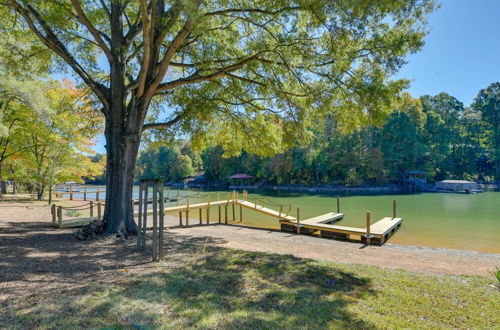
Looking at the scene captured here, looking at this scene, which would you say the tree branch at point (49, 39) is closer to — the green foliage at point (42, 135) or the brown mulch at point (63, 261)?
the brown mulch at point (63, 261)

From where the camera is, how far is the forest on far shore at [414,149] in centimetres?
4688

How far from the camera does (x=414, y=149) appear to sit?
47.3 m

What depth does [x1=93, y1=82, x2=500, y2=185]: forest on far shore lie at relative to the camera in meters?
46.9

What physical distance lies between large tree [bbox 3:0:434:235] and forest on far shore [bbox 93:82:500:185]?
3551 cm

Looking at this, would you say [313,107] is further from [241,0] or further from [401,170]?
[401,170]

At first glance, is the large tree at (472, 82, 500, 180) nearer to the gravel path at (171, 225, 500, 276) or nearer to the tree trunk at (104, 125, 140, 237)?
the gravel path at (171, 225, 500, 276)

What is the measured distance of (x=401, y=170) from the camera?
165ft

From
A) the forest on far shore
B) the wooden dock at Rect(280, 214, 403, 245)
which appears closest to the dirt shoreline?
the wooden dock at Rect(280, 214, 403, 245)

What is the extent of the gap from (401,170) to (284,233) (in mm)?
43554

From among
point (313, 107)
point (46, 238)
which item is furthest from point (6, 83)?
point (313, 107)

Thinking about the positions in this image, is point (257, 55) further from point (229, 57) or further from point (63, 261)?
point (63, 261)

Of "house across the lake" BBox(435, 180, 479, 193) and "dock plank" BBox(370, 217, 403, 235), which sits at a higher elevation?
"house across the lake" BBox(435, 180, 479, 193)

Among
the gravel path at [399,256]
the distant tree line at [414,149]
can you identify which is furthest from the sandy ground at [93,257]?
the distant tree line at [414,149]

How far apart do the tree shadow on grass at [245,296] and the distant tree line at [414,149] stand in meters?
40.6
